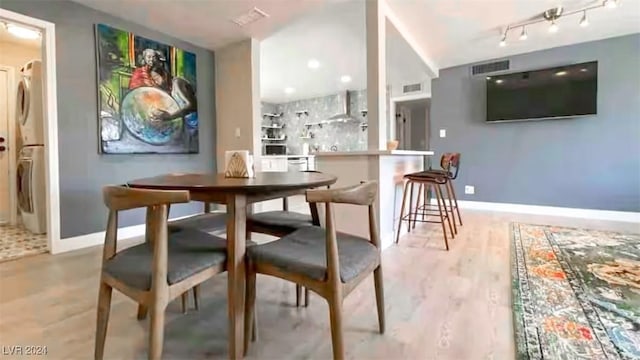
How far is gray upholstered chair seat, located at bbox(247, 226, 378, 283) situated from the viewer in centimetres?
117

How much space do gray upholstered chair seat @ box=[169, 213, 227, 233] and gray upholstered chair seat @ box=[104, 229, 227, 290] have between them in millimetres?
271

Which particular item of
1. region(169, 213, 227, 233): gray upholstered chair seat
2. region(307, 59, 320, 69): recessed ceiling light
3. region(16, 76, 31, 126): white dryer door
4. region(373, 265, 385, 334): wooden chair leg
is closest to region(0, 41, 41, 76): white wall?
region(16, 76, 31, 126): white dryer door

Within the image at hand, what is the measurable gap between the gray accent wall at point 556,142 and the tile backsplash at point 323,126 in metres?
2.43

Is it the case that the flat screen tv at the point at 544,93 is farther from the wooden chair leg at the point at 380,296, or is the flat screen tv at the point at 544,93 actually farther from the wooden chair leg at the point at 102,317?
the wooden chair leg at the point at 102,317

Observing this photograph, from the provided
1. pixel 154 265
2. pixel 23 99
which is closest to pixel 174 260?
pixel 154 265

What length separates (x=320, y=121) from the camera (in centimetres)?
809

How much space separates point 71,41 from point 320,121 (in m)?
5.65

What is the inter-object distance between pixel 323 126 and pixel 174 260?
713 cm

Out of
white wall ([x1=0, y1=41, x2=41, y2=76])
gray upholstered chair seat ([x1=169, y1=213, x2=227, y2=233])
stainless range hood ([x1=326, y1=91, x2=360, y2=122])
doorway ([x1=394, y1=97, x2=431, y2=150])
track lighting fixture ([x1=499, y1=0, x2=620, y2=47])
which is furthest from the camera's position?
doorway ([x1=394, y1=97, x2=431, y2=150])

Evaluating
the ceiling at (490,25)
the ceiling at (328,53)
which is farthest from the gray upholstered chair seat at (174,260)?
A: the ceiling at (490,25)

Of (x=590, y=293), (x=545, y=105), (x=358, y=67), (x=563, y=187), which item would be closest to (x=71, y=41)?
(x=358, y=67)

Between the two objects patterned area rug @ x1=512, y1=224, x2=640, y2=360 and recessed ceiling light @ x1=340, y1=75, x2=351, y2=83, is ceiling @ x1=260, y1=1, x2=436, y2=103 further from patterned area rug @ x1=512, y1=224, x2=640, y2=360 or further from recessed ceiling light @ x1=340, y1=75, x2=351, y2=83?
patterned area rug @ x1=512, y1=224, x2=640, y2=360

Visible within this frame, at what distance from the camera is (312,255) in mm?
1238

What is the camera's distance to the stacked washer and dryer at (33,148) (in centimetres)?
347
